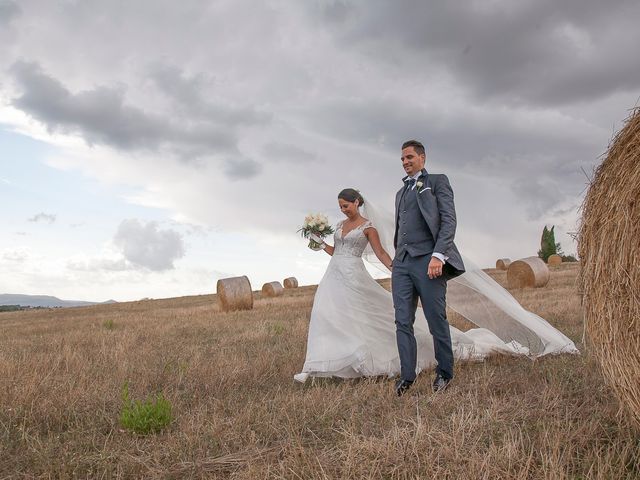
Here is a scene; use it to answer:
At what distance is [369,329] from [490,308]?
1708 mm

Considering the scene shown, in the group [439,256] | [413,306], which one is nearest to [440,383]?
[413,306]

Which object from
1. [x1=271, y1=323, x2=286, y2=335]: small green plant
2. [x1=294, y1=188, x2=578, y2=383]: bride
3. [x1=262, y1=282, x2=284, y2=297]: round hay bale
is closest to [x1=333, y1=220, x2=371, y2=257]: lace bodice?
[x1=294, y1=188, x2=578, y2=383]: bride

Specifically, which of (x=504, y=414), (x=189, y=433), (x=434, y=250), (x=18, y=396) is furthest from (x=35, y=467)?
(x=434, y=250)

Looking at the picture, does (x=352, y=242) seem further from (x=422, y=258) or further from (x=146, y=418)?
(x=146, y=418)

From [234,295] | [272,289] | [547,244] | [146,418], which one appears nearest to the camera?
[146,418]

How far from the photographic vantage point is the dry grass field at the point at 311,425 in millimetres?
3555

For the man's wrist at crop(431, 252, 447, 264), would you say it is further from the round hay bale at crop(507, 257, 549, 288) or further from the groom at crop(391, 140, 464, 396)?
Result: the round hay bale at crop(507, 257, 549, 288)

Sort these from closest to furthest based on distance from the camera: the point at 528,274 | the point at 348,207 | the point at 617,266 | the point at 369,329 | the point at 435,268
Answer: the point at 617,266
the point at 435,268
the point at 369,329
the point at 348,207
the point at 528,274

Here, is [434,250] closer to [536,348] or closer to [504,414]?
[504,414]

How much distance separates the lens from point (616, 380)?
13.3ft

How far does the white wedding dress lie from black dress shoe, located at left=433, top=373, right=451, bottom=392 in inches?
36.9

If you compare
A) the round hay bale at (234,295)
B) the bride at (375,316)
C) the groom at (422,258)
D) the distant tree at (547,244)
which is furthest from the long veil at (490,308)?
the distant tree at (547,244)

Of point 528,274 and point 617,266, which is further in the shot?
point 528,274

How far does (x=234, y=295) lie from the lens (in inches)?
803
